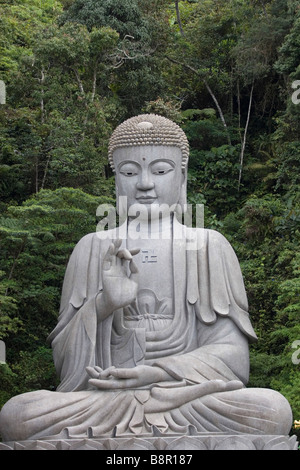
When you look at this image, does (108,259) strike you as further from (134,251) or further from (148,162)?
(148,162)

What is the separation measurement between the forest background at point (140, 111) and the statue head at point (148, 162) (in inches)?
86.4

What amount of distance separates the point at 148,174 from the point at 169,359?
5.96ft

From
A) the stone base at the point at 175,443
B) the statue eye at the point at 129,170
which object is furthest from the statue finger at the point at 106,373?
the statue eye at the point at 129,170

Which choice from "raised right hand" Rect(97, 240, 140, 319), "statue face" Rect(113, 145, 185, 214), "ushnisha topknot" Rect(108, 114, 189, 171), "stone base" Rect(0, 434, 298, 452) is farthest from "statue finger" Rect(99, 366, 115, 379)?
"ushnisha topknot" Rect(108, 114, 189, 171)

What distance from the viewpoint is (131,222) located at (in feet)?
28.7

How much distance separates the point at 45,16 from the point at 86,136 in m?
5.80

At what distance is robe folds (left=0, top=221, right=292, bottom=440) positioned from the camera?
7.20 meters

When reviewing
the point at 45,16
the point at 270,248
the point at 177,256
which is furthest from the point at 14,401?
the point at 45,16

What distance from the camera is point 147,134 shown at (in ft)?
28.4

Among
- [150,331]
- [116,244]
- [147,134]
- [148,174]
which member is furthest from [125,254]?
[147,134]

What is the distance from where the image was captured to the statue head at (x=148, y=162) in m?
8.62

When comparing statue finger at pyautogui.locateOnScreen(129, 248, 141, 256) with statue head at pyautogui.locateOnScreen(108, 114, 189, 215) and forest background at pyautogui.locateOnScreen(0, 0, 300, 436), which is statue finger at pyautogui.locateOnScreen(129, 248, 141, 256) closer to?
statue head at pyautogui.locateOnScreen(108, 114, 189, 215)
